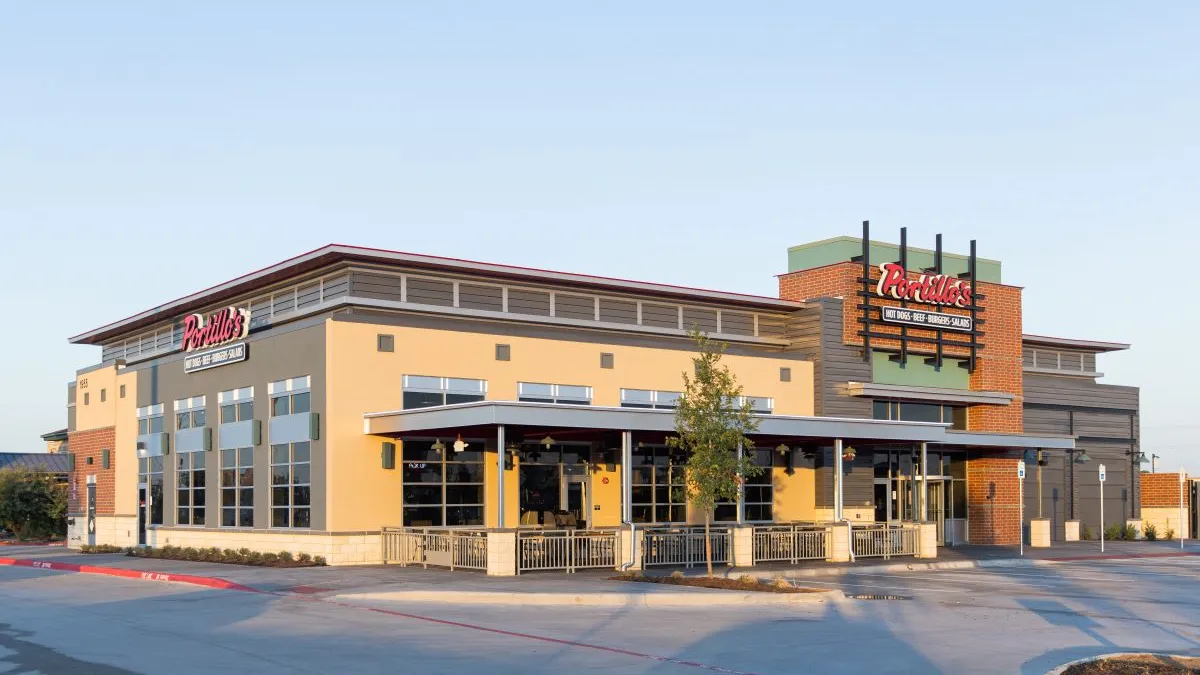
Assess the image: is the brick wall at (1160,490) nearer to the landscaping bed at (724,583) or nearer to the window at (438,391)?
the window at (438,391)

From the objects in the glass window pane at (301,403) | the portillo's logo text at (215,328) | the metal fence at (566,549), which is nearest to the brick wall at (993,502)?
the metal fence at (566,549)

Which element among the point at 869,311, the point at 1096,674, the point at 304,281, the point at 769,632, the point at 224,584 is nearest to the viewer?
the point at 1096,674

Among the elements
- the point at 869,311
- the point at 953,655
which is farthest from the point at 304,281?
the point at 953,655

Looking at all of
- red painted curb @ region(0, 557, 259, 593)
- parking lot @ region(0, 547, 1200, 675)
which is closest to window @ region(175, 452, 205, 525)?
red painted curb @ region(0, 557, 259, 593)

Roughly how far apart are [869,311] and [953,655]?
2667 centimetres

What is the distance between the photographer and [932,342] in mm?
43906

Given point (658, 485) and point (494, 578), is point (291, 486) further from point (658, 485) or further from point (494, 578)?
point (658, 485)

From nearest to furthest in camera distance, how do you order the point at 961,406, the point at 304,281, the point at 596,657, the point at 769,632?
the point at 596,657 → the point at 769,632 → the point at 304,281 → the point at 961,406

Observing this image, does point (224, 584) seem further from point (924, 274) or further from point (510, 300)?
point (924, 274)

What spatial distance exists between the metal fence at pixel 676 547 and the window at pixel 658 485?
4.78 m

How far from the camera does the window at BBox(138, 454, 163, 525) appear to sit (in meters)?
41.9

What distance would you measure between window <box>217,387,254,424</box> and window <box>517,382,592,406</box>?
776 centimetres

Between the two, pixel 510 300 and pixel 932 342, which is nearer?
pixel 510 300

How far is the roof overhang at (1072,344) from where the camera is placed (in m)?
51.0
